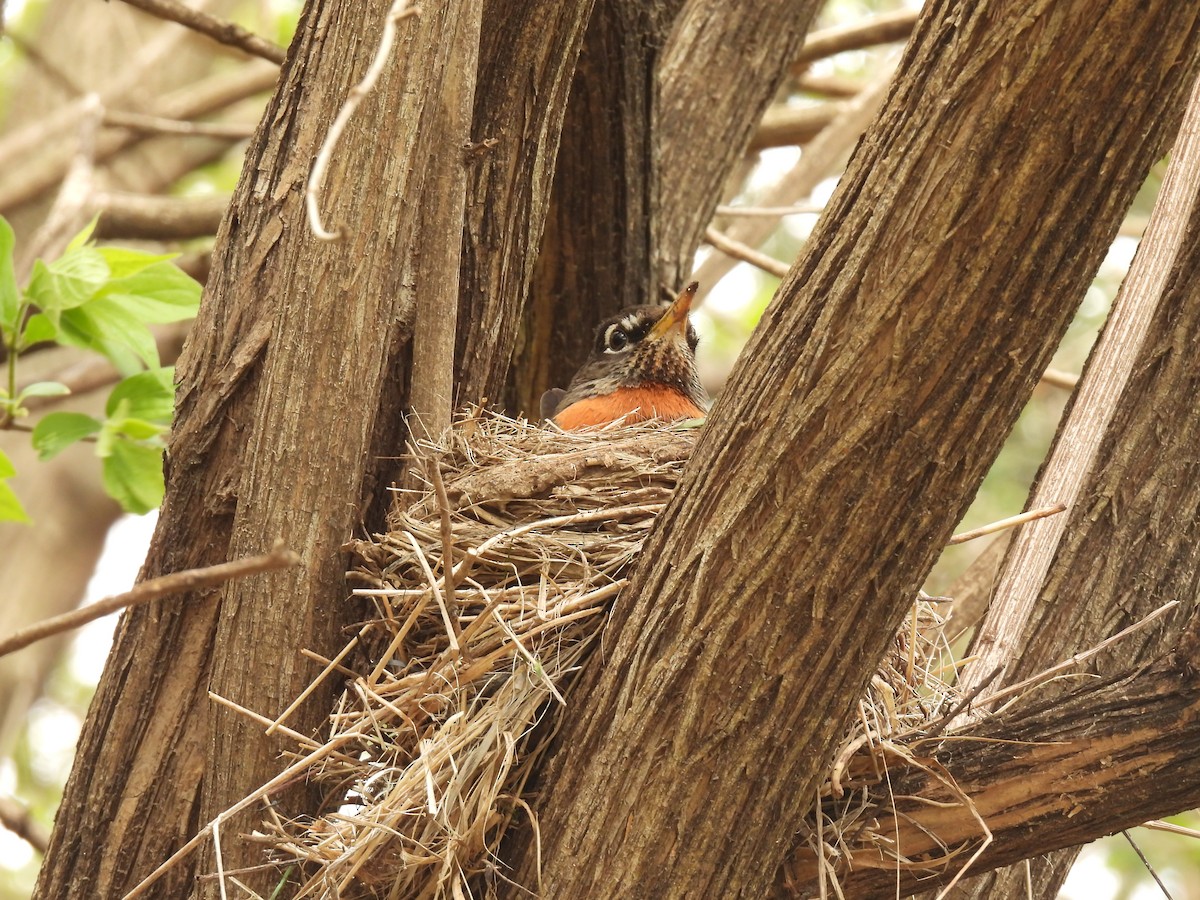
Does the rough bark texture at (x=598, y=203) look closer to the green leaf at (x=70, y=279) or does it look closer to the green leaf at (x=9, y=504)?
the green leaf at (x=70, y=279)

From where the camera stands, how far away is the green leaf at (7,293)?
3053 millimetres

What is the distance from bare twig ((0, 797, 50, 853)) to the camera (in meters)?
3.50

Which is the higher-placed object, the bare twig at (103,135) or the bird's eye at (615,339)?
the bare twig at (103,135)

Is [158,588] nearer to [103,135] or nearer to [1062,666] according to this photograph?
[1062,666]

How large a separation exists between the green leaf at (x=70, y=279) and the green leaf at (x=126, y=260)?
10 centimetres

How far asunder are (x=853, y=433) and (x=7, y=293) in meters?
2.09

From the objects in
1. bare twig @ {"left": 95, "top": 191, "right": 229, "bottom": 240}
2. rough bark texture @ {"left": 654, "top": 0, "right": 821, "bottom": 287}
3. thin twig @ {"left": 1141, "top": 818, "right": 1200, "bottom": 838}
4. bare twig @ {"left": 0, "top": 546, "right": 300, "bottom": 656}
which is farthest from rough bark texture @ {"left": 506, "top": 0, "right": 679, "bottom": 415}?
bare twig @ {"left": 0, "top": 546, "right": 300, "bottom": 656}

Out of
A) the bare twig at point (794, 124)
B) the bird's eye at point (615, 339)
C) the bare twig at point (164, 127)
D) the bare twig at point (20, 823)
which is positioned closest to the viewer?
the bare twig at point (20, 823)

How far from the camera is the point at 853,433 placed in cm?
195

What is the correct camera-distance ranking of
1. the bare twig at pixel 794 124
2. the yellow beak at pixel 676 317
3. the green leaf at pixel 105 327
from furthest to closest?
the bare twig at pixel 794 124 < the yellow beak at pixel 676 317 < the green leaf at pixel 105 327

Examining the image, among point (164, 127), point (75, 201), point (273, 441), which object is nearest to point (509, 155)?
point (273, 441)

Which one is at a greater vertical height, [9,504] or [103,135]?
[103,135]

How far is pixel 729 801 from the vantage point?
7.04ft

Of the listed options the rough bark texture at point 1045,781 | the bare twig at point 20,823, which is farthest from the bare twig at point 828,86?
the bare twig at point 20,823
